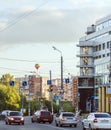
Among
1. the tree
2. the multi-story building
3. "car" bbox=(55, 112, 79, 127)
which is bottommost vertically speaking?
"car" bbox=(55, 112, 79, 127)

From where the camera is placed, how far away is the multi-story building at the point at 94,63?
121812mm

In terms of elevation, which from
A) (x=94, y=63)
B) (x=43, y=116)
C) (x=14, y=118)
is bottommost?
(x=14, y=118)

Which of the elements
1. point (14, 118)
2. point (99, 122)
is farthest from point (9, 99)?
point (99, 122)

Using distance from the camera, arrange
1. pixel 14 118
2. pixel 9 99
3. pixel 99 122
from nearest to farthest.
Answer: pixel 99 122 → pixel 14 118 → pixel 9 99

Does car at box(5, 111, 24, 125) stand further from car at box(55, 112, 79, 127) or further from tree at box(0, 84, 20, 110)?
tree at box(0, 84, 20, 110)

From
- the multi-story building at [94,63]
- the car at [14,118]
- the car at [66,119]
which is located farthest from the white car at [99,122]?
the multi-story building at [94,63]

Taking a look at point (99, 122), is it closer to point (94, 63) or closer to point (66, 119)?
point (66, 119)

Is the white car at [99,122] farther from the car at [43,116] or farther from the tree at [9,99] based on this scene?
the tree at [9,99]

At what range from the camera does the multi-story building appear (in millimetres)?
121812

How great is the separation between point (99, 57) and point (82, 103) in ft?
37.0

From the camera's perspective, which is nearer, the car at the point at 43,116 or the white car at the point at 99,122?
the white car at the point at 99,122

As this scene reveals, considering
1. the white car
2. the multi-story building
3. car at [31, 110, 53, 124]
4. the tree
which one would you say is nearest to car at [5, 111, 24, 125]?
car at [31, 110, 53, 124]

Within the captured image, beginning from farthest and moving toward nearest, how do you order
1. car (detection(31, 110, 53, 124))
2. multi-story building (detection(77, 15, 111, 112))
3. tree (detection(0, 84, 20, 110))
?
1. tree (detection(0, 84, 20, 110))
2. multi-story building (detection(77, 15, 111, 112))
3. car (detection(31, 110, 53, 124))

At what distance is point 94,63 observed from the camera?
5049 inches
